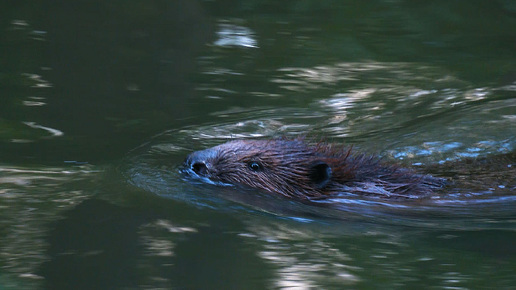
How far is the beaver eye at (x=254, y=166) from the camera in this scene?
17.6ft

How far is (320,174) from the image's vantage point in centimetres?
525

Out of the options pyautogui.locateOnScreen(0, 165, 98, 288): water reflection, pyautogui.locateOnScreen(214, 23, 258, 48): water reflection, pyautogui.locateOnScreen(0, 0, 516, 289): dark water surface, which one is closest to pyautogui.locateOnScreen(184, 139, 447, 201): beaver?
pyautogui.locateOnScreen(0, 0, 516, 289): dark water surface

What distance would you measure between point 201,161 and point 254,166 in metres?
0.36

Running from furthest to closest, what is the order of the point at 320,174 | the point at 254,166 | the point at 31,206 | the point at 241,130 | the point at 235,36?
the point at 235,36 → the point at 241,130 → the point at 254,166 → the point at 320,174 → the point at 31,206

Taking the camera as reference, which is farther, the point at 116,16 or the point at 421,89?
the point at 116,16

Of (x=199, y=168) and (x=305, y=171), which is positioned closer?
(x=305, y=171)

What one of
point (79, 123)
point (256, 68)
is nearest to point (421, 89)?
point (256, 68)

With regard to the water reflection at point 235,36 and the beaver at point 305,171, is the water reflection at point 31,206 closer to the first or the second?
the beaver at point 305,171

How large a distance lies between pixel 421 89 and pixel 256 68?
5.25 feet

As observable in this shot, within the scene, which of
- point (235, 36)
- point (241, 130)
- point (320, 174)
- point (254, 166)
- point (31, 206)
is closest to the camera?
point (31, 206)

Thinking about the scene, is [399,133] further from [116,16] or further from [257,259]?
[116,16]

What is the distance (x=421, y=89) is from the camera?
24.2 feet

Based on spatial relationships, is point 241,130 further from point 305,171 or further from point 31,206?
point 31,206

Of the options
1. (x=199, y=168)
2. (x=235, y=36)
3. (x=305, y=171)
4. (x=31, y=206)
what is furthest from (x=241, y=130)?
(x=235, y=36)
